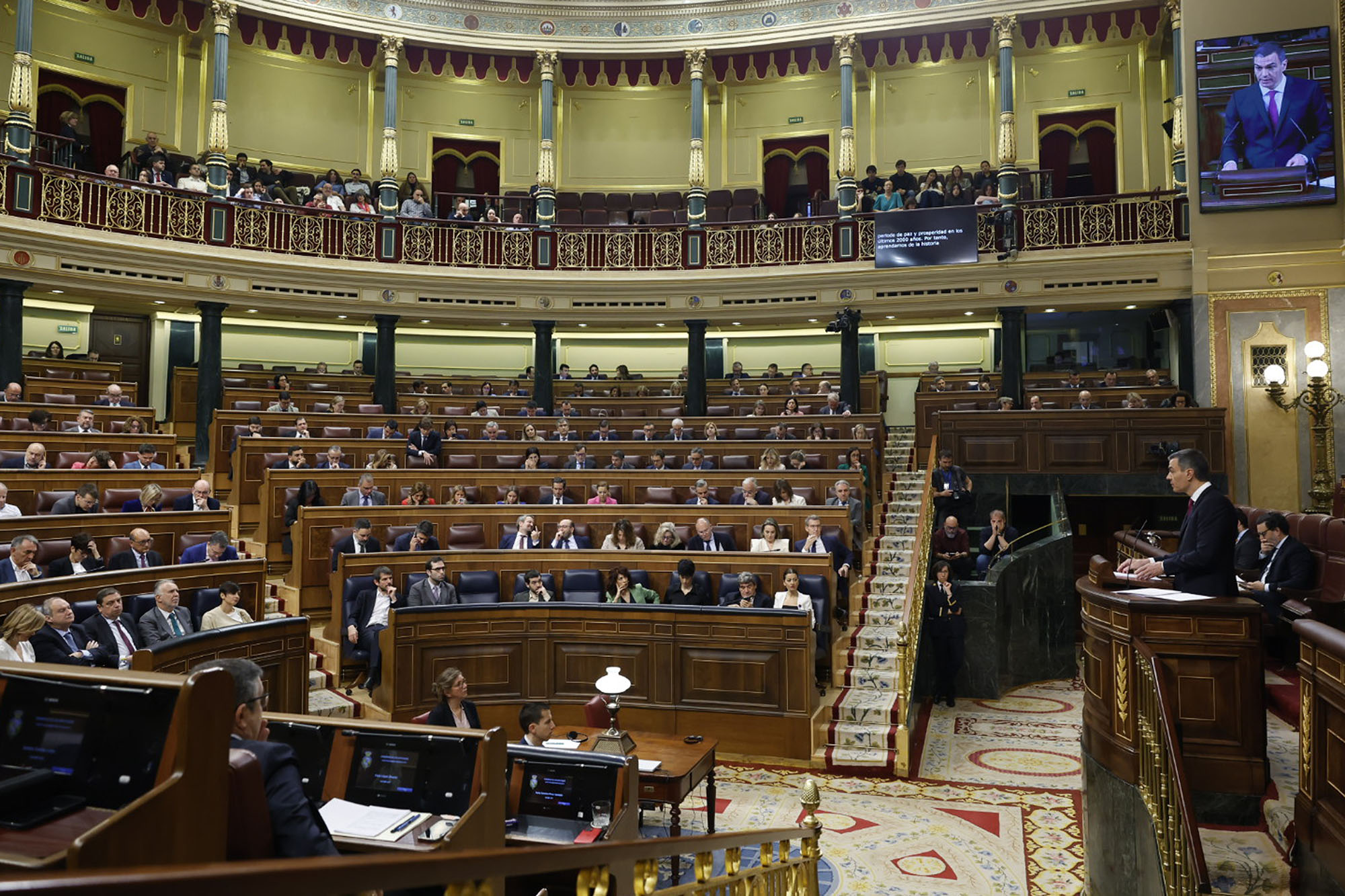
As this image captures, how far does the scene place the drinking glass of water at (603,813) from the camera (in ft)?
12.2

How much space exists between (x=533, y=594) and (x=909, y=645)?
114 inches

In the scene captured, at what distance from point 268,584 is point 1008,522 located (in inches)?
319

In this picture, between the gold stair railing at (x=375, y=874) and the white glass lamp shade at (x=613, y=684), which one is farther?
the white glass lamp shade at (x=613, y=684)

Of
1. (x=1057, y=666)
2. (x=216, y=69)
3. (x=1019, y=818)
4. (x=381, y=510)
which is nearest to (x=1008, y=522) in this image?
(x=1057, y=666)

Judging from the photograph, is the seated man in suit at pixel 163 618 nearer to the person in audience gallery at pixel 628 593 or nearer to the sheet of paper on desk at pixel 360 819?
the person in audience gallery at pixel 628 593

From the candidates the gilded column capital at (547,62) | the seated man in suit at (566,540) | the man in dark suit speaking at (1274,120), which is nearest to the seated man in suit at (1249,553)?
the seated man in suit at (566,540)

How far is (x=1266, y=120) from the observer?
37.3ft

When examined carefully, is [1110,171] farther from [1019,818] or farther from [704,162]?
[1019,818]

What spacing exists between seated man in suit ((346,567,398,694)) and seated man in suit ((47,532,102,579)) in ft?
5.58

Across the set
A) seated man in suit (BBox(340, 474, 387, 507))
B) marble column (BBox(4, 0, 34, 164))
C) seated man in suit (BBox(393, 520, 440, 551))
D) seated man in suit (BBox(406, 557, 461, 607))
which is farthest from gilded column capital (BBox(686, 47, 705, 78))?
seated man in suit (BBox(406, 557, 461, 607))

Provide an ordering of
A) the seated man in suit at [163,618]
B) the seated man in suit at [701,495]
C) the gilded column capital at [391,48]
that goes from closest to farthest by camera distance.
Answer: the seated man in suit at [163,618]
the seated man in suit at [701,495]
the gilded column capital at [391,48]

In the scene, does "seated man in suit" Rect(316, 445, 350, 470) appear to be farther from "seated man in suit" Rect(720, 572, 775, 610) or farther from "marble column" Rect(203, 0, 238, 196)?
"marble column" Rect(203, 0, 238, 196)

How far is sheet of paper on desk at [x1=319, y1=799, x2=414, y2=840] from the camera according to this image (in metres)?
2.53

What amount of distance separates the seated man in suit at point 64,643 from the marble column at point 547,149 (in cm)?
1056
